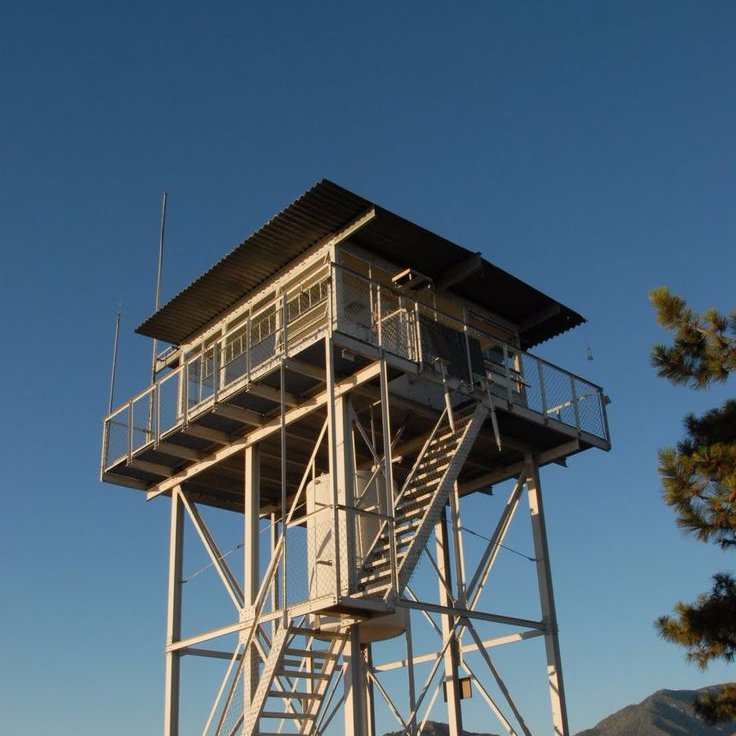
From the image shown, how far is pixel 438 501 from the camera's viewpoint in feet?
65.4

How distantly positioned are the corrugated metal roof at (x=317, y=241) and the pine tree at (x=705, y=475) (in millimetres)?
6088

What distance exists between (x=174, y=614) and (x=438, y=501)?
7450 mm

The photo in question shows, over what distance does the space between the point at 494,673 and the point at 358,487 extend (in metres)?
4.77

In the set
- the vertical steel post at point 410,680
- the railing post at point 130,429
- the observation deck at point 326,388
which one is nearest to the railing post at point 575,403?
the observation deck at point 326,388

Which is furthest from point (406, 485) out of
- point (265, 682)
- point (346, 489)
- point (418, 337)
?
point (265, 682)

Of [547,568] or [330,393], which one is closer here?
[330,393]

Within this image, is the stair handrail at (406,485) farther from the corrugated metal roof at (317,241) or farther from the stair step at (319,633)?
the corrugated metal roof at (317,241)

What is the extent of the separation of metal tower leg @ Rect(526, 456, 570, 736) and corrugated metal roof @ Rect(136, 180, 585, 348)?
3741 mm

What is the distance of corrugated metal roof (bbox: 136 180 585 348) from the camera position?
71.1ft

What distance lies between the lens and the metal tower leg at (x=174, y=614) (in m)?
22.8

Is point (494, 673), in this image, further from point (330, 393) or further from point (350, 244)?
point (350, 244)

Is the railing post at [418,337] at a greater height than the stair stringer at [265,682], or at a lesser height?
greater

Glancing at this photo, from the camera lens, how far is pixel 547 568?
23500mm

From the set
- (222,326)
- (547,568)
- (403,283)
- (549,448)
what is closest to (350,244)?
(403,283)
